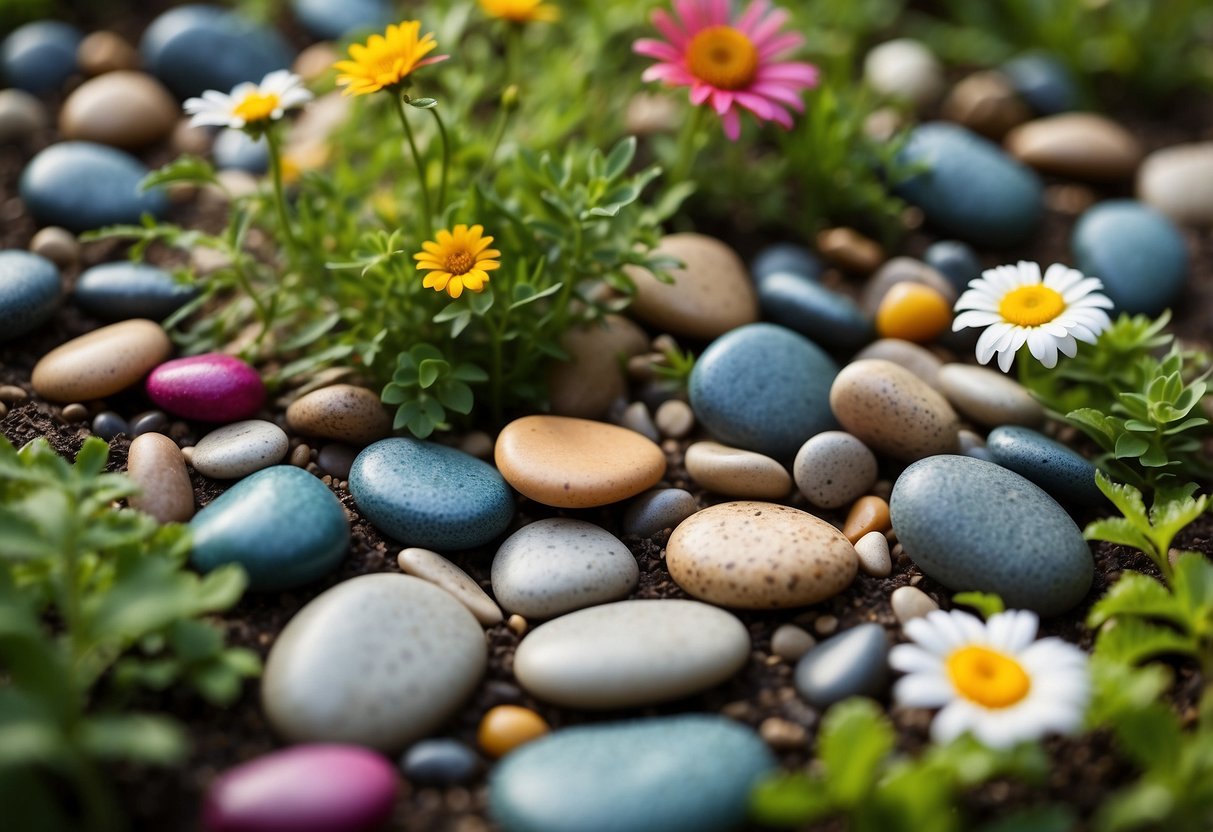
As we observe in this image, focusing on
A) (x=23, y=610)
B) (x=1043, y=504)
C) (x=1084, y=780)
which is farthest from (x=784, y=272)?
(x=23, y=610)

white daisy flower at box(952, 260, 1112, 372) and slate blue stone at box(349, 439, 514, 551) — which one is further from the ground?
white daisy flower at box(952, 260, 1112, 372)

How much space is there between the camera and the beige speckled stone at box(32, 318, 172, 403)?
2.07m

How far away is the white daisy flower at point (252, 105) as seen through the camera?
2.02 m

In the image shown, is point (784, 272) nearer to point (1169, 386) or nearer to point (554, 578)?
point (1169, 386)

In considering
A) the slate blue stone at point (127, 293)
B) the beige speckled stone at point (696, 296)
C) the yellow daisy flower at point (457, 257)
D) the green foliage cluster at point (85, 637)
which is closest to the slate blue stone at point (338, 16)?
the slate blue stone at point (127, 293)

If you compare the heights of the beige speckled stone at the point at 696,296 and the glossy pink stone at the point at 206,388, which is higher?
the beige speckled stone at the point at 696,296

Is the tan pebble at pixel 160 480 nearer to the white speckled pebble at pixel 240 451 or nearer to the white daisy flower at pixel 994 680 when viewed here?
the white speckled pebble at pixel 240 451

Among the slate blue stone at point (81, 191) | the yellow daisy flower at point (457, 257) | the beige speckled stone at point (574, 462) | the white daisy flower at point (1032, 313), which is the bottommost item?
the beige speckled stone at point (574, 462)

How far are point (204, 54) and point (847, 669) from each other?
7.95 feet

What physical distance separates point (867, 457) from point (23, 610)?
4.80 ft

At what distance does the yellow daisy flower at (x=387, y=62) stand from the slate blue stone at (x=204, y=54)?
3.76 ft

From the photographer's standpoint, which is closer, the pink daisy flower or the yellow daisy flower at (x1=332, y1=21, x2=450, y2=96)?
the yellow daisy flower at (x1=332, y1=21, x2=450, y2=96)

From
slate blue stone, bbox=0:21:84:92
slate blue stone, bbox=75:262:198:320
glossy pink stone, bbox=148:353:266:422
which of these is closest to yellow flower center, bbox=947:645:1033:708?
glossy pink stone, bbox=148:353:266:422

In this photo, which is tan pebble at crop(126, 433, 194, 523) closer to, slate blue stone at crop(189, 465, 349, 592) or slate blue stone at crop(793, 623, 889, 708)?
slate blue stone at crop(189, 465, 349, 592)
